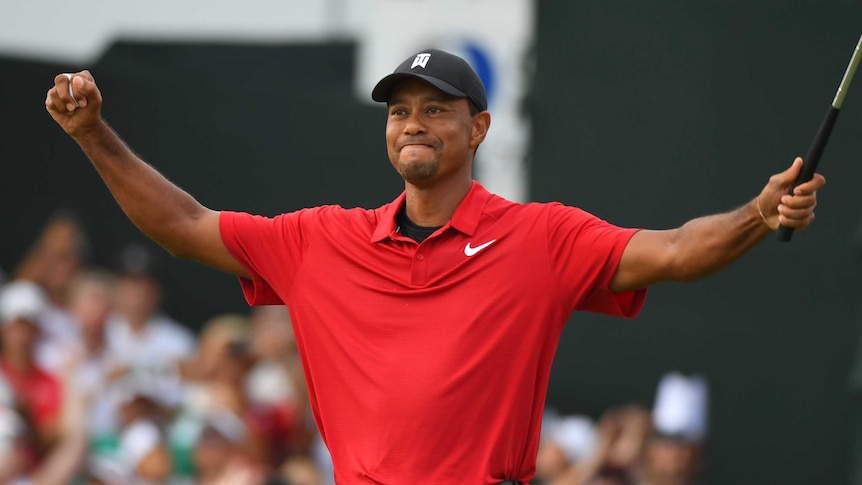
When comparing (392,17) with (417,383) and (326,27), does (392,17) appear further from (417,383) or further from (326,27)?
(417,383)

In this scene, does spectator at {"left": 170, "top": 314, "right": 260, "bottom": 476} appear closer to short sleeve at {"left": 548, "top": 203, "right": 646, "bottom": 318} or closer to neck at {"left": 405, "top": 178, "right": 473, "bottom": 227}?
neck at {"left": 405, "top": 178, "right": 473, "bottom": 227}

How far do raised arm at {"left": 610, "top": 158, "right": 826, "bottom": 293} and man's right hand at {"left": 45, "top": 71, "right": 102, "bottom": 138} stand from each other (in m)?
1.40

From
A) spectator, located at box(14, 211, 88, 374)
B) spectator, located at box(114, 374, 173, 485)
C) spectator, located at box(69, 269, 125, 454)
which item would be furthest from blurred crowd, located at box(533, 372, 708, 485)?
spectator, located at box(14, 211, 88, 374)

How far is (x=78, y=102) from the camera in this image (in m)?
3.88

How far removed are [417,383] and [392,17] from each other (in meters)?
5.95

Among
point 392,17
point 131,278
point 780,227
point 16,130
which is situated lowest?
point 131,278

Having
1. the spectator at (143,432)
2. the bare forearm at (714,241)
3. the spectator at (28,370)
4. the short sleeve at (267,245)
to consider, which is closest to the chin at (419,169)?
the short sleeve at (267,245)

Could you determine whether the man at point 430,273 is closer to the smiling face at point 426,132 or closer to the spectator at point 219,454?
the smiling face at point 426,132

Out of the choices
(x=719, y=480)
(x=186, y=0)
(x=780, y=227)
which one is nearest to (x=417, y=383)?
(x=780, y=227)

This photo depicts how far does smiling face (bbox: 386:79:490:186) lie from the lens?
3904mm

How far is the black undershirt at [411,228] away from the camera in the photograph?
3988mm

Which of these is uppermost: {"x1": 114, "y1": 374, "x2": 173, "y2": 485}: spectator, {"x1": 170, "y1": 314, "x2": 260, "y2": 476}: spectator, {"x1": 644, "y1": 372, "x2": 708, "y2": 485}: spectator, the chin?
the chin

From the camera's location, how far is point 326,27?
33.4 ft

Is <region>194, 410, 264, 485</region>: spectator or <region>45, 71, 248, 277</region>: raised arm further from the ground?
<region>45, 71, 248, 277</region>: raised arm
